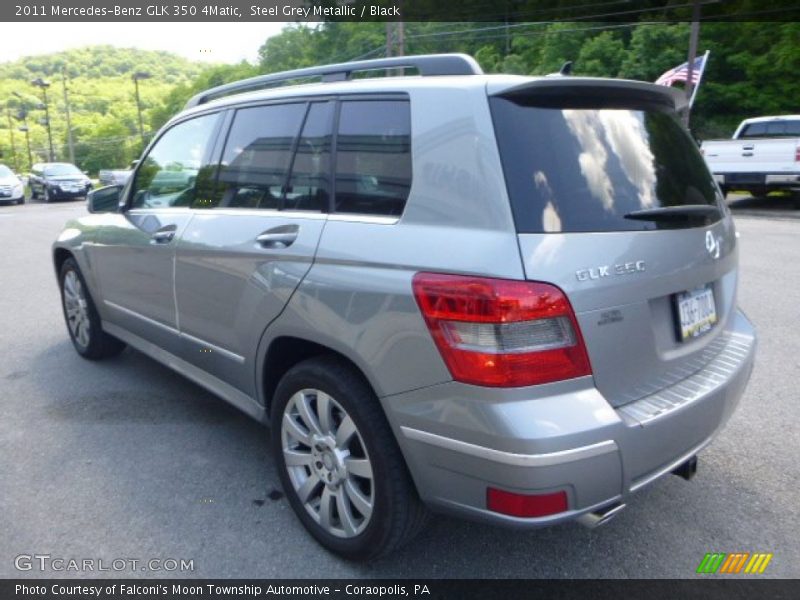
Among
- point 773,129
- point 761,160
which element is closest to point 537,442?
point 761,160

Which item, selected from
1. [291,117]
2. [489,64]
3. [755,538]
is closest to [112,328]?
[291,117]

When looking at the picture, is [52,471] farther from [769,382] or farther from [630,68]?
[630,68]

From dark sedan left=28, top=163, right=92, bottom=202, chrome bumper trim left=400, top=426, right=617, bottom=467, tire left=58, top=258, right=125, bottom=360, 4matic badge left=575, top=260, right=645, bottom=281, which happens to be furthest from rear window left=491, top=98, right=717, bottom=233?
dark sedan left=28, top=163, right=92, bottom=202

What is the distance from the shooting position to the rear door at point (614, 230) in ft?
6.64

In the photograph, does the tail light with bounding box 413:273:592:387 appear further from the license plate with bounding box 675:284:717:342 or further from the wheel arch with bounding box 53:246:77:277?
the wheel arch with bounding box 53:246:77:277

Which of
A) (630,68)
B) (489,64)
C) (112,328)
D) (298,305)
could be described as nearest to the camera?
(298,305)

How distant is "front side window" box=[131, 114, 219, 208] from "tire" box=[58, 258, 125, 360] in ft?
3.37

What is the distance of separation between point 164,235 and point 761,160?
1457cm

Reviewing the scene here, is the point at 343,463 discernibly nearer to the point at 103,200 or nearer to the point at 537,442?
the point at 537,442

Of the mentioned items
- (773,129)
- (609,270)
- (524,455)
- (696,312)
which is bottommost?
(524,455)

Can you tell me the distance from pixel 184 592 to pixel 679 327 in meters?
2.08

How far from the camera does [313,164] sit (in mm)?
2742

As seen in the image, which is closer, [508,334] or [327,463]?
[508,334]

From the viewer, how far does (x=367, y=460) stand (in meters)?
2.35
